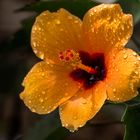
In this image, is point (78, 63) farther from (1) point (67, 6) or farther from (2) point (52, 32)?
(1) point (67, 6)

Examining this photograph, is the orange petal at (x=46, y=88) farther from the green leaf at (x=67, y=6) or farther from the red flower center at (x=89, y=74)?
the green leaf at (x=67, y=6)

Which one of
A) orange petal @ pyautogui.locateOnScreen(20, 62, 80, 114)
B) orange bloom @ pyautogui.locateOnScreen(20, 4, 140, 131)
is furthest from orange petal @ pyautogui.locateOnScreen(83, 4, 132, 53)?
orange petal @ pyautogui.locateOnScreen(20, 62, 80, 114)

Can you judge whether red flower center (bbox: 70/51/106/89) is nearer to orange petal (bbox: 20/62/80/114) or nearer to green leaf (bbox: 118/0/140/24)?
orange petal (bbox: 20/62/80/114)

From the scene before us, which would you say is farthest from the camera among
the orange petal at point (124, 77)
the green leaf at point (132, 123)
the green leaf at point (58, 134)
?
the green leaf at point (58, 134)

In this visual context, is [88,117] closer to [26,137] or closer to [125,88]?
[125,88]

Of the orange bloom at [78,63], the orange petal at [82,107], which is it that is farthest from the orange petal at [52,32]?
the orange petal at [82,107]
